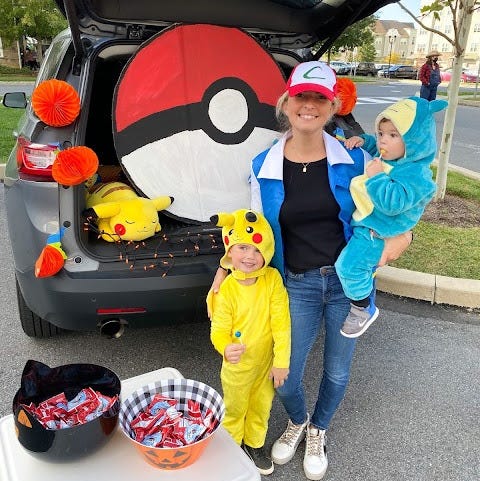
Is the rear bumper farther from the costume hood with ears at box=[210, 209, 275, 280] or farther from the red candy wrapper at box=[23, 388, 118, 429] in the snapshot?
the red candy wrapper at box=[23, 388, 118, 429]

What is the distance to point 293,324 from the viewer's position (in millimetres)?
2219

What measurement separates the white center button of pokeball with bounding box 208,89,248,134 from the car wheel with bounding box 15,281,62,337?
4.97 ft

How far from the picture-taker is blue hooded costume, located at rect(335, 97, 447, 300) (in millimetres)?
1920

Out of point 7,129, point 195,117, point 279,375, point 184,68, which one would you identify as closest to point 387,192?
point 279,375

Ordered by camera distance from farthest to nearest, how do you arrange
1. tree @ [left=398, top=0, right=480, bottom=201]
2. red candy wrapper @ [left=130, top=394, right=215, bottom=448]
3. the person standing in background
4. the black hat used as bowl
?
the person standing in background → tree @ [left=398, top=0, right=480, bottom=201] → red candy wrapper @ [left=130, top=394, right=215, bottom=448] → the black hat used as bowl

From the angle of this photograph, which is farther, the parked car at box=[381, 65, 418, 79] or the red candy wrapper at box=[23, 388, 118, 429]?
the parked car at box=[381, 65, 418, 79]

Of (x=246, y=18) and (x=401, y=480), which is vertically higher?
(x=246, y=18)

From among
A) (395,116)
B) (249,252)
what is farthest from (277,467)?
(395,116)

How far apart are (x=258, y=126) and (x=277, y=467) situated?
6.09 ft

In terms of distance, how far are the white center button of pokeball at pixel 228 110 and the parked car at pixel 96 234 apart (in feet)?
0.33

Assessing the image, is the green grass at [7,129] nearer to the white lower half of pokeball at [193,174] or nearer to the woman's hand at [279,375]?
the white lower half of pokeball at [193,174]

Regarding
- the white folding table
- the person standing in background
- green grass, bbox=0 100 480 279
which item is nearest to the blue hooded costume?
the white folding table

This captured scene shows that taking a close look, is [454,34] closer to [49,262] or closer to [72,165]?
[72,165]

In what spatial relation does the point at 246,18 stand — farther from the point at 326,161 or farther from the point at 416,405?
the point at 416,405
